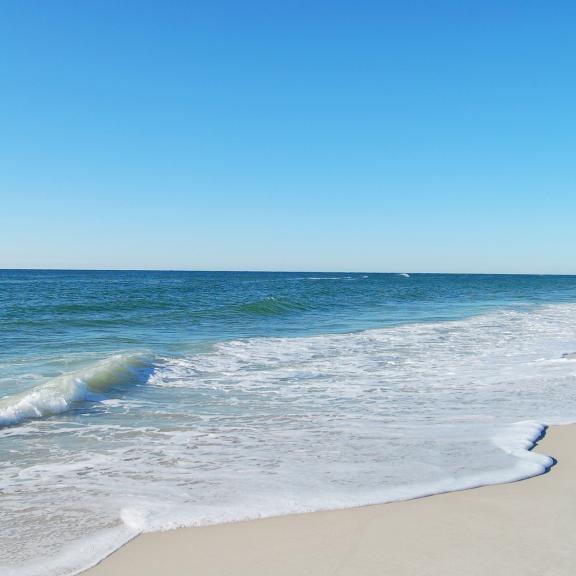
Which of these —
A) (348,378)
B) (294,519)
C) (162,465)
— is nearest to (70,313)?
(348,378)

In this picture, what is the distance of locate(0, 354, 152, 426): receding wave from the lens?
7824mm

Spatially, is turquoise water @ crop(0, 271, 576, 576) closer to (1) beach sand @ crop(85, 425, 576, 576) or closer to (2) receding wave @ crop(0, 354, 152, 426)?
(2) receding wave @ crop(0, 354, 152, 426)

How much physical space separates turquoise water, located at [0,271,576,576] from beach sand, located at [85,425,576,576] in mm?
244

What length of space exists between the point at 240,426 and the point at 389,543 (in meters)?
3.65

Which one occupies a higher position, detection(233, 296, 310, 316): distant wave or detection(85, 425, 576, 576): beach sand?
detection(233, 296, 310, 316): distant wave

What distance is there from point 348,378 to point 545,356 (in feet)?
17.8

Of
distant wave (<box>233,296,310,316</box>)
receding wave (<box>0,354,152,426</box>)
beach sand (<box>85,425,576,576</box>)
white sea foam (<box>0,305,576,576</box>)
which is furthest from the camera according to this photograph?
distant wave (<box>233,296,310,316</box>)

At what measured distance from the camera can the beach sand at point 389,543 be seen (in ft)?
11.7

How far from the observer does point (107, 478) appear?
536 centimetres

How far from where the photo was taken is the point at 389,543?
3.91 metres

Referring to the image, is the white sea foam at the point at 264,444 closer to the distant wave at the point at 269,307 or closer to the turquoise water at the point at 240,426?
the turquoise water at the point at 240,426

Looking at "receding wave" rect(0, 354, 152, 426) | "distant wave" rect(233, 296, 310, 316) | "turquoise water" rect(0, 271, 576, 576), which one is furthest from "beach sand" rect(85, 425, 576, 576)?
"distant wave" rect(233, 296, 310, 316)

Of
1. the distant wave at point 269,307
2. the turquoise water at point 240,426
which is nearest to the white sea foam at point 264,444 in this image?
the turquoise water at point 240,426

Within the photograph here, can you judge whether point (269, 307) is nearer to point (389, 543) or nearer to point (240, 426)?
point (240, 426)
